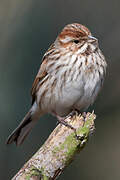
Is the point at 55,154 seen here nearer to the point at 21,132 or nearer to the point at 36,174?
the point at 36,174

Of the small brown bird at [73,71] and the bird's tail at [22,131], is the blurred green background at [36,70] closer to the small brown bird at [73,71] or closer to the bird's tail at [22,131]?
the bird's tail at [22,131]

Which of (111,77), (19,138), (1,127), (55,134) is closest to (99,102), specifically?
(111,77)

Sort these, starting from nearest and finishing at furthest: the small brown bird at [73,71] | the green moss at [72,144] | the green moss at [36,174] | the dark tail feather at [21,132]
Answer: the green moss at [36,174]
the green moss at [72,144]
the small brown bird at [73,71]
the dark tail feather at [21,132]

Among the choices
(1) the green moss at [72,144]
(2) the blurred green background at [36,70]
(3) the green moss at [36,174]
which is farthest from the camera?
(2) the blurred green background at [36,70]

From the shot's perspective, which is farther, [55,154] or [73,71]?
[73,71]

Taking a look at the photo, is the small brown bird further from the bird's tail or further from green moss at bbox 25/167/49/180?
green moss at bbox 25/167/49/180

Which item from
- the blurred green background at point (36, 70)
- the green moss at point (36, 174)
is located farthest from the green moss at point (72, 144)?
the blurred green background at point (36, 70)

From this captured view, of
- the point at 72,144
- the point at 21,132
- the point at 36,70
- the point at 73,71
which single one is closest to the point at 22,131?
the point at 21,132

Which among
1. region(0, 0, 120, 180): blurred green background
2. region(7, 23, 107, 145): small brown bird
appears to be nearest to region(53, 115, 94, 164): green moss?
region(7, 23, 107, 145): small brown bird
